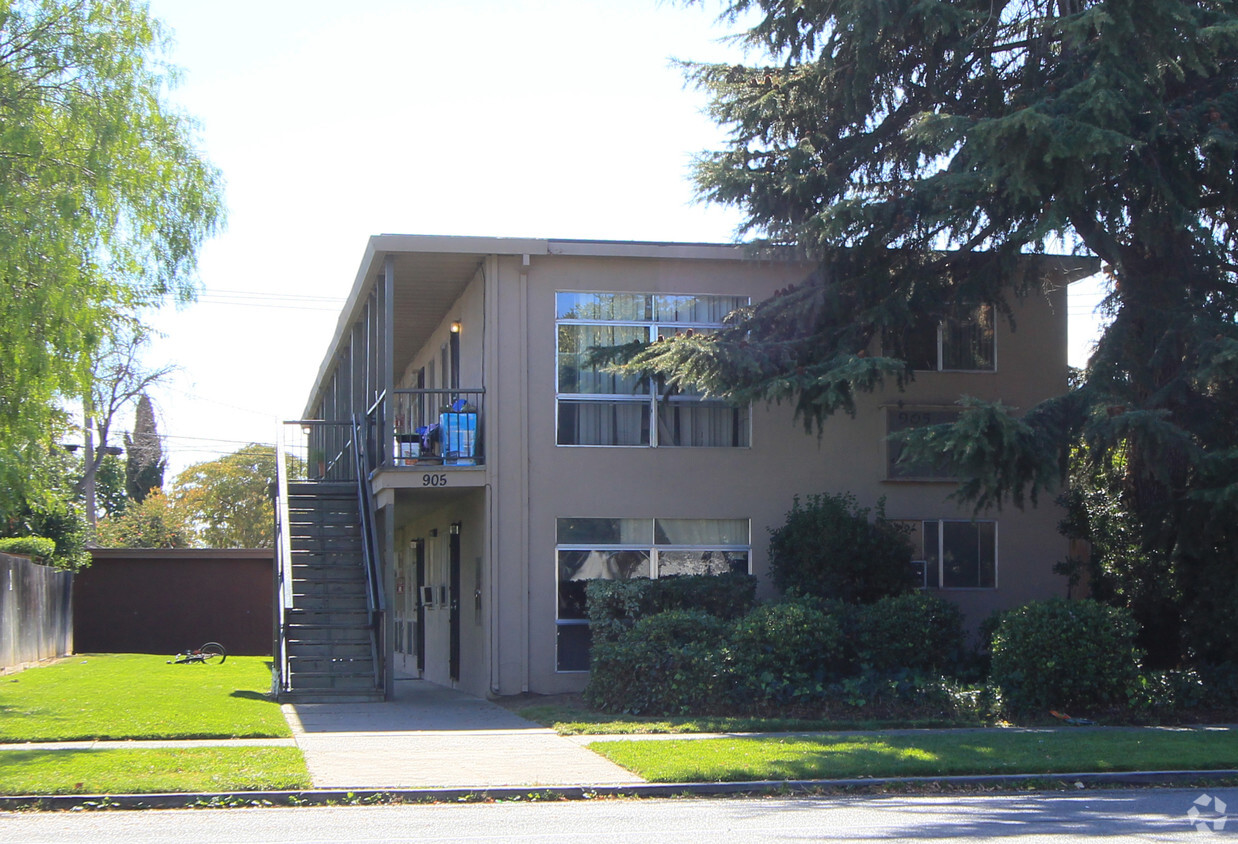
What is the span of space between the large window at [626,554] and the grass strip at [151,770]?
6.21 metres

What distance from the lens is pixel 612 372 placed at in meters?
17.8

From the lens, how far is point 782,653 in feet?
50.7

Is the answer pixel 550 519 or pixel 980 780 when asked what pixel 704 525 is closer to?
pixel 550 519

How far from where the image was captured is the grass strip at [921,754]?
1103 cm

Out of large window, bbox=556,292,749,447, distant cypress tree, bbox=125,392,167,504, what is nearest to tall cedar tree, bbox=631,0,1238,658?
large window, bbox=556,292,749,447

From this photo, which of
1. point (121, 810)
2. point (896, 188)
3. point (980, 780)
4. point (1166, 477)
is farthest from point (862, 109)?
point (121, 810)

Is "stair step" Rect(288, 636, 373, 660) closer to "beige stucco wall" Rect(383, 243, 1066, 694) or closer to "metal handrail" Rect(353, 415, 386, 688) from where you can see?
"metal handrail" Rect(353, 415, 386, 688)

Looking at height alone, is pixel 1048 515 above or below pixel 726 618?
above

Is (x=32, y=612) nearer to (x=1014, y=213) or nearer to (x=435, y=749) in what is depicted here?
(x=435, y=749)

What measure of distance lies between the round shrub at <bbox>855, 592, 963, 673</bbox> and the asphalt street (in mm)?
5678

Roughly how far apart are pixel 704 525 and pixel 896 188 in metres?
5.44

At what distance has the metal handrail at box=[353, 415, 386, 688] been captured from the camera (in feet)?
57.5

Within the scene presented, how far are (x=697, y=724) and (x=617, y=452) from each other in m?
5.14

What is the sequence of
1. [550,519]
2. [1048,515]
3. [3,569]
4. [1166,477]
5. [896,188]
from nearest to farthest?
[1166,477]
[896,188]
[550,519]
[1048,515]
[3,569]
